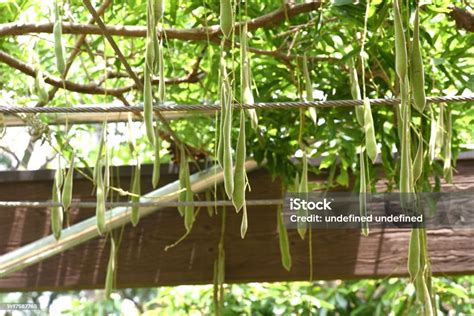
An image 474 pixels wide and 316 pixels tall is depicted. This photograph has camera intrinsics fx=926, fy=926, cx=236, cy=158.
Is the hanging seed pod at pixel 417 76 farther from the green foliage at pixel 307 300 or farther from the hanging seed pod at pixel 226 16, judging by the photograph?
the green foliage at pixel 307 300

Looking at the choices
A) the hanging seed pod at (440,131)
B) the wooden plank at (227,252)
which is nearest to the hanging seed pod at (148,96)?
the hanging seed pod at (440,131)

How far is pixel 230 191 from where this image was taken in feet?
3.59

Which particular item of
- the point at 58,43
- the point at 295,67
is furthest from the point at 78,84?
the point at 58,43

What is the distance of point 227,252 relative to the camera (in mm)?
2381

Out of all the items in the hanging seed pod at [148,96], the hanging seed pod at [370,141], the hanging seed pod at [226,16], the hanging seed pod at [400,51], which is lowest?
the hanging seed pod at [370,141]

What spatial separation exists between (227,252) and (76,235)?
39 centimetres

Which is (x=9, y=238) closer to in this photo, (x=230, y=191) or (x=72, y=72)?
(x=72, y=72)

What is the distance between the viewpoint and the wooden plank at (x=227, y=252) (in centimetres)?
237

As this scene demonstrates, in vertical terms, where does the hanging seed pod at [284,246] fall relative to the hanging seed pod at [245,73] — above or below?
below

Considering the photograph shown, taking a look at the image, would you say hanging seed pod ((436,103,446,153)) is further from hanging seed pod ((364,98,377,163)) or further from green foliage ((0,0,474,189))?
hanging seed pod ((364,98,377,163))

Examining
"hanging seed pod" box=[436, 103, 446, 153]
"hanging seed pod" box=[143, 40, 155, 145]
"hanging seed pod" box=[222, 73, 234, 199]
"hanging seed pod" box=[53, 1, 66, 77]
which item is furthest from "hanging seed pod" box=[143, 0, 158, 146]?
"hanging seed pod" box=[436, 103, 446, 153]

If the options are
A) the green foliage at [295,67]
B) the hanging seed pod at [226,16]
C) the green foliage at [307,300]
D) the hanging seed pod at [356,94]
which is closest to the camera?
the hanging seed pod at [226,16]

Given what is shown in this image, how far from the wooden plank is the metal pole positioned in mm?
87

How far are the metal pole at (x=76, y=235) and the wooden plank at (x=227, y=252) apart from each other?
0.09 meters
